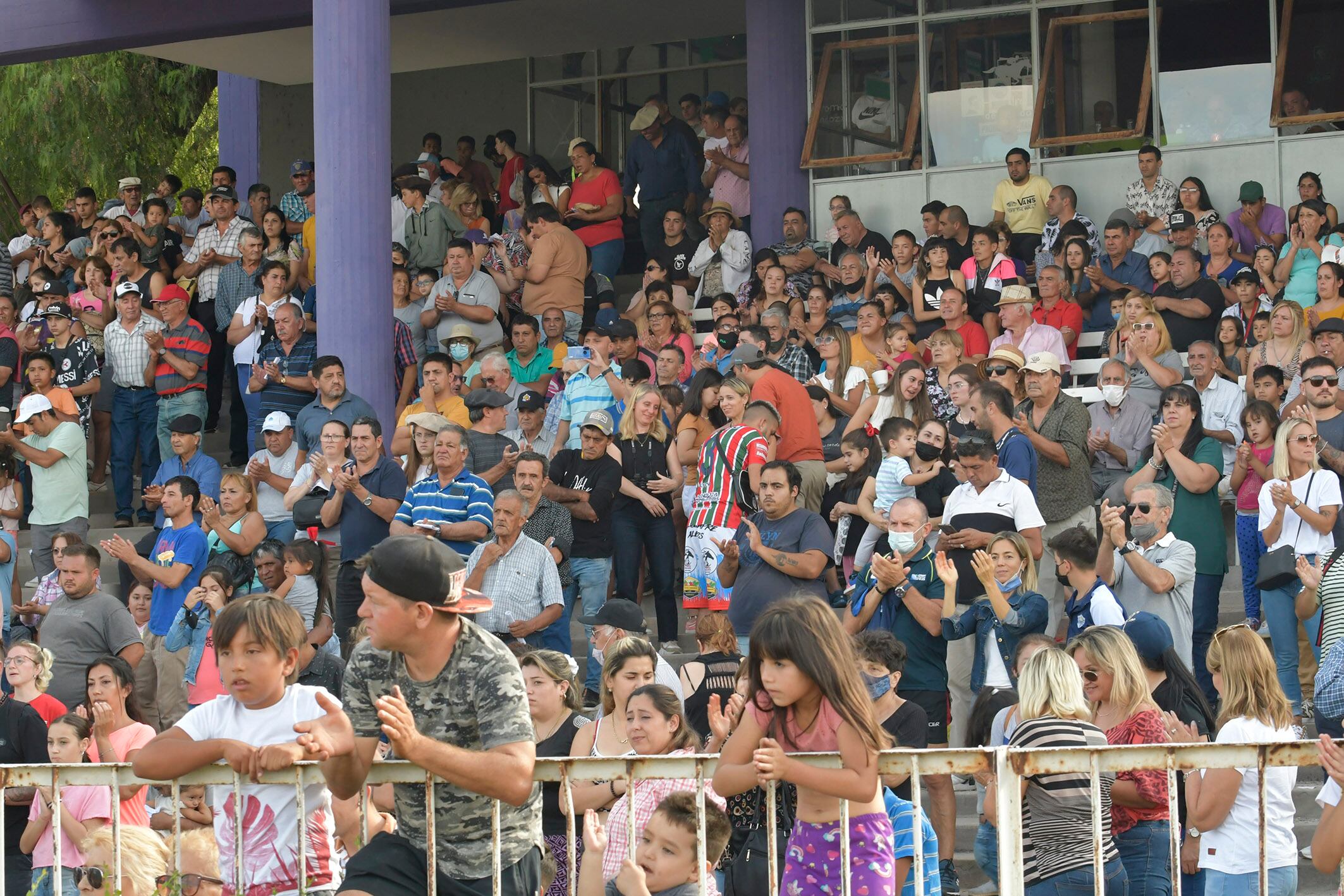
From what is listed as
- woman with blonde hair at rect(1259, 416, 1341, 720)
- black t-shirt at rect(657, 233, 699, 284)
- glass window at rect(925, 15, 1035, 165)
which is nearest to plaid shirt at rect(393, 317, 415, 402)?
black t-shirt at rect(657, 233, 699, 284)

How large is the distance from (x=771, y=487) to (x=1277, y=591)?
Answer: 106 inches

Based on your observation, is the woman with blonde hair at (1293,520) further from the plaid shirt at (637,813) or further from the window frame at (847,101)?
the window frame at (847,101)

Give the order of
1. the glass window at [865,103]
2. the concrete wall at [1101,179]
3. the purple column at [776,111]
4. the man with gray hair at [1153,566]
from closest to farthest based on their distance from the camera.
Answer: the man with gray hair at [1153,566] → the concrete wall at [1101,179] → the purple column at [776,111] → the glass window at [865,103]

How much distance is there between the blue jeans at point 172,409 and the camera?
43.5ft

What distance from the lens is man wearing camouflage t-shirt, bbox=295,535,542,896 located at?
402 cm

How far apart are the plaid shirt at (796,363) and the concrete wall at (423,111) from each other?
10.1 m

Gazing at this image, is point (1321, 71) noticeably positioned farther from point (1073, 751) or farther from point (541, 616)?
point (1073, 751)

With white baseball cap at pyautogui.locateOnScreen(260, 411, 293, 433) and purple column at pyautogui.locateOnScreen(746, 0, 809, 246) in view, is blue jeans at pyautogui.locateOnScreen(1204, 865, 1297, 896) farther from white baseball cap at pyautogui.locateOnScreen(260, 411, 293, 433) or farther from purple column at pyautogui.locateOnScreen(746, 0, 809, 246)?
purple column at pyautogui.locateOnScreen(746, 0, 809, 246)

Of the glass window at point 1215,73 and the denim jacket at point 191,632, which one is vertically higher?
the glass window at point 1215,73

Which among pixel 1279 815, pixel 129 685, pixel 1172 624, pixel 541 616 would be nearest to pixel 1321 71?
pixel 1172 624

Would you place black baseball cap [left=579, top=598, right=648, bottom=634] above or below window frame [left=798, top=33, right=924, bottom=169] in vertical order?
below

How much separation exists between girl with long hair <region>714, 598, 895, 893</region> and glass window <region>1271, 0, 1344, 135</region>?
11327 millimetres

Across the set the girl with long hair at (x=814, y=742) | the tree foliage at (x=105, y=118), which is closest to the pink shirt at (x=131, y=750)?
the girl with long hair at (x=814, y=742)

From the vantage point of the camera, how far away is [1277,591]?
8977mm
